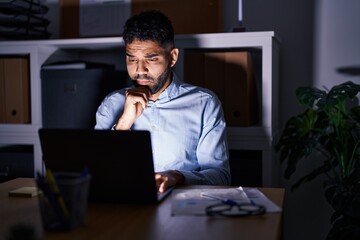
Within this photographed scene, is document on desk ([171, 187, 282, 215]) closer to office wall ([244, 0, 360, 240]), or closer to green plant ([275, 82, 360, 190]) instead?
green plant ([275, 82, 360, 190])

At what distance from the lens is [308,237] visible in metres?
2.38

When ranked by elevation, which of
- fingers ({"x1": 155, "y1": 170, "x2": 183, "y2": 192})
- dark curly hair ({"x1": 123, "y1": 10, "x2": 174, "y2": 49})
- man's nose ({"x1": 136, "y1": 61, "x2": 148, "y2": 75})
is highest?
dark curly hair ({"x1": 123, "y1": 10, "x2": 174, "y2": 49})

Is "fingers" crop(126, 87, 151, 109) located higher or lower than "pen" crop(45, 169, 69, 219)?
higher

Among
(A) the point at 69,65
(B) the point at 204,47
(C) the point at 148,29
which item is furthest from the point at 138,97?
(A) the point at 69,65

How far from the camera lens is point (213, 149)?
162cm

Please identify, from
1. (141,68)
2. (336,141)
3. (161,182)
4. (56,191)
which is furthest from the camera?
(336,141)

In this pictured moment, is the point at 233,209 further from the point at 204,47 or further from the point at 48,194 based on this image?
the point at 204,47

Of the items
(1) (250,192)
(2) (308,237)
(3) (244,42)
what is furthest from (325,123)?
(1) (250,192)

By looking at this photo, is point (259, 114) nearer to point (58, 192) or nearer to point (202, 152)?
point (202, 152)

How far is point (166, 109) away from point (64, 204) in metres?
0.92

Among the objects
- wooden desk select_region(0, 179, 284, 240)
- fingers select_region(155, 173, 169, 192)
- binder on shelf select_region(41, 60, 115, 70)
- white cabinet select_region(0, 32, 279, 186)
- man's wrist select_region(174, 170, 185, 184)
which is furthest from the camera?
binder on shelf select_region(41, 60, 115, 70)

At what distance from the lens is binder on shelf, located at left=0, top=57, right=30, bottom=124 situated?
2283 mm

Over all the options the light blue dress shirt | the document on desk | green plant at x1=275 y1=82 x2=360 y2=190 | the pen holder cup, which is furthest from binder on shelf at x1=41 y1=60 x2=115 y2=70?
the pen holder cup

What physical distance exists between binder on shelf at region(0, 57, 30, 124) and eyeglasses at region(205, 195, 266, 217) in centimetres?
155
